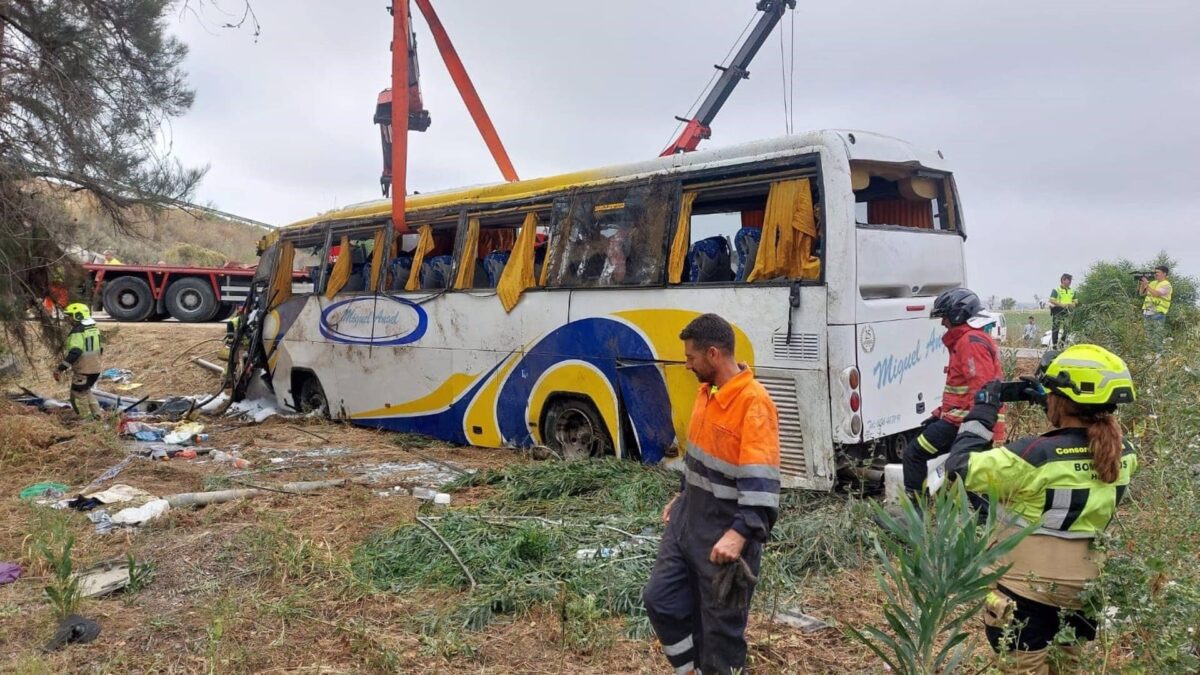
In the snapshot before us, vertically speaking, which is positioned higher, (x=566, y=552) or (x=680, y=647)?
(x=680, y=647)

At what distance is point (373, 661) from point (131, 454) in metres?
5.64

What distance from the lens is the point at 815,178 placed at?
5.53 m

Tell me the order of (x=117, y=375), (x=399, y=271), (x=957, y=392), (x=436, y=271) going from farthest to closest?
(x=117, y=375)
(x=399, y=271)
(x=436, y=271)
(x=957, y=392)

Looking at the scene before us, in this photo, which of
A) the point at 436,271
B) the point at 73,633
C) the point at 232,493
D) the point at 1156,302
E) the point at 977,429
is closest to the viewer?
the point at 977,429

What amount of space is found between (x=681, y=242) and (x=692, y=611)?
3.67m

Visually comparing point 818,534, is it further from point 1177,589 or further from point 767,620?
point 1177,589

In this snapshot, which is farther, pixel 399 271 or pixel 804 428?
pixel 399 271

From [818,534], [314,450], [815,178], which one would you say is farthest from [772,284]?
[314,450]

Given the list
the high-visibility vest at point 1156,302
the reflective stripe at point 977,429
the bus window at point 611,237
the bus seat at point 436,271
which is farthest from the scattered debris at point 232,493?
the high-visibility vest at point 1156,302

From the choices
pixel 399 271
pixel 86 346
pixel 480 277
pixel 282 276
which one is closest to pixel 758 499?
pixel 480 277

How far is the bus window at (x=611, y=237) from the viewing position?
255 inches

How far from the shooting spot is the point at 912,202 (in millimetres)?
6816

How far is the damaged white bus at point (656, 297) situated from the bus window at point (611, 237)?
0.05ft

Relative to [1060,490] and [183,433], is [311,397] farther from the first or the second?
[1060,490]
